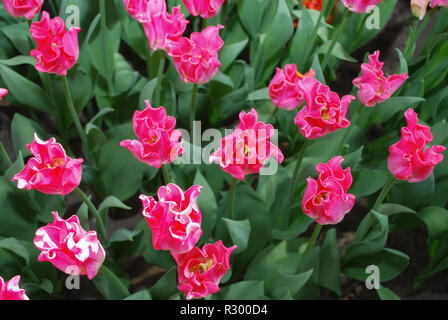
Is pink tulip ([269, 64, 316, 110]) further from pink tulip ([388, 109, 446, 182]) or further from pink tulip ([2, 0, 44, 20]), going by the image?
pink tulip ([2, 0, 44, 20])

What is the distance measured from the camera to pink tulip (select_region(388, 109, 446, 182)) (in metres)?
0.63

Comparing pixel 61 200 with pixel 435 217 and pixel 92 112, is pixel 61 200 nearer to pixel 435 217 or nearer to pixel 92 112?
pixel 92 112

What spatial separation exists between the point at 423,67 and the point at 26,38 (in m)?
0.81

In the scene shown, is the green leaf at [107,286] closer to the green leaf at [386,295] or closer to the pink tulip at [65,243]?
the pink tulip at [65,243]

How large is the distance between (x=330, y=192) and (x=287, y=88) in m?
0.20

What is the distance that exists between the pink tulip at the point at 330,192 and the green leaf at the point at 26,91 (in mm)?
617

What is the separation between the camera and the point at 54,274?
91 centimetres

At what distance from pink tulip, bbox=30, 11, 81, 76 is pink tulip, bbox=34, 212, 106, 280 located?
0.27m

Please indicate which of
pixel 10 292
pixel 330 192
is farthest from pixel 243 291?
pixel 10 292

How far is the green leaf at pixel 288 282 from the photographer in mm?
755

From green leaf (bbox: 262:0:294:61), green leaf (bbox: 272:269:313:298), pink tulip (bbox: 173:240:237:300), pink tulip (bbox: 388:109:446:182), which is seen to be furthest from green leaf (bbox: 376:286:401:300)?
green leaf (bbox: 262:0:294:61)

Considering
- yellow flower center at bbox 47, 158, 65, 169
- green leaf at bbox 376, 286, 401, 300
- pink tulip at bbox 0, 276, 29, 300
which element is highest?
yellow flower center at bbox 47, 158, 65, 169

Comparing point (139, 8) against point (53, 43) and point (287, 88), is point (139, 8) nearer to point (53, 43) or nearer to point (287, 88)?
point (53, 43)
